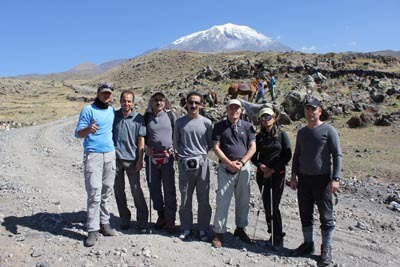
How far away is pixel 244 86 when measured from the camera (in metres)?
25.1

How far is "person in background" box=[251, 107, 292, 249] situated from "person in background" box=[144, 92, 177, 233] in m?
1.33

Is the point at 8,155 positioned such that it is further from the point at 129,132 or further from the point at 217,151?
the point at 217,151

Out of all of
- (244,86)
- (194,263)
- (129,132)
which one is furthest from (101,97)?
(244,86)

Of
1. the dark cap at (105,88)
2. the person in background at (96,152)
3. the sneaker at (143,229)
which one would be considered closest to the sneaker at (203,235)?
the sneaker at (143,229)

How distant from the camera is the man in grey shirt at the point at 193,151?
5.78 m

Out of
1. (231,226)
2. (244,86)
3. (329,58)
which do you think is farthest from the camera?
(329,58)

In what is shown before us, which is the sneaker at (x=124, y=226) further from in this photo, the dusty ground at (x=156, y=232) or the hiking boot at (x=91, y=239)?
the hiking boot at (x=91, y=239)

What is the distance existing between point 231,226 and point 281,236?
1309 millimetres

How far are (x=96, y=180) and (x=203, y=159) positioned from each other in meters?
1.56

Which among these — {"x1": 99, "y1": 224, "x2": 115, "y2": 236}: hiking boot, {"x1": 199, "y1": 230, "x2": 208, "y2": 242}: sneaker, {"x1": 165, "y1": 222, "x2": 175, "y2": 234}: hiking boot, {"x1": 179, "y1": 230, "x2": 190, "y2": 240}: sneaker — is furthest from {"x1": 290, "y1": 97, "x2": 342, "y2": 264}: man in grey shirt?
{"x1": 99, "y1": 224, "x2": 115, "y2": 236}: hiking boot

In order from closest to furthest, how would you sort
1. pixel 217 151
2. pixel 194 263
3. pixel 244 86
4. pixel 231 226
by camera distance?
pixel 194 263 → pixel 217 151 → pixel 231 226 → pixel 244 86

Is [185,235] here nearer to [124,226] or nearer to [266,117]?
[124,226]

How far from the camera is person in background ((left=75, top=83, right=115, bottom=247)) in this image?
5531 millimetres

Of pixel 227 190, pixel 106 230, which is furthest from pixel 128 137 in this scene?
pixel 227 190
